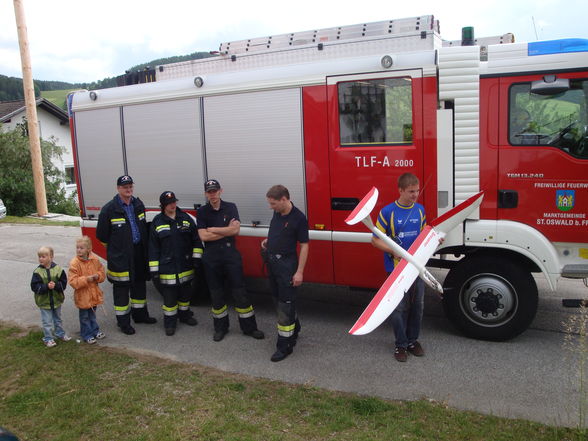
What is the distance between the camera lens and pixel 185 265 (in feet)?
19.3

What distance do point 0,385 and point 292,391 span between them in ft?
8.77

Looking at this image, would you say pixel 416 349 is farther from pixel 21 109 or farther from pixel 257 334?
pixel 21 109

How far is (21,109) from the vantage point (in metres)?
30.9

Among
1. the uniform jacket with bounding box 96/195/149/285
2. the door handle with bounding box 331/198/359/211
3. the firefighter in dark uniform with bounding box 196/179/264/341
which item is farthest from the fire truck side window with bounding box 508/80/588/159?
the uniform jacket with bounding box 96/195/149/285

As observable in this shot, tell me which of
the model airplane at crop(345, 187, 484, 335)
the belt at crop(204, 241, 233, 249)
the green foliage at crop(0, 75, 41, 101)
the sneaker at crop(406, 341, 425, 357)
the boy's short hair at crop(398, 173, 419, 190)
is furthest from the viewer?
the green foliage at crop(0, 75, 41, 101)

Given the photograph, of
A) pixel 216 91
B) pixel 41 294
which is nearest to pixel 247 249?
pixel 216 91

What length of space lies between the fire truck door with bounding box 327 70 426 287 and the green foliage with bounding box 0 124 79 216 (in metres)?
16.4

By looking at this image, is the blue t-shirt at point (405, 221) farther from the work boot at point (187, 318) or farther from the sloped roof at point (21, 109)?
the sloped roof at point (21, 109)

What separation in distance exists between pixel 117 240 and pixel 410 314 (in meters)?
3.28

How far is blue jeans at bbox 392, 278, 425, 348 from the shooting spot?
488 centimetres

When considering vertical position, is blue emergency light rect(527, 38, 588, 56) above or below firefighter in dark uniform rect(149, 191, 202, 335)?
above

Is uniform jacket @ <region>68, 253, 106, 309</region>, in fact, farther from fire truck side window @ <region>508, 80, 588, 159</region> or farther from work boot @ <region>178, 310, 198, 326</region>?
fire truck side window @ <region>508, 80, 588, 159</region>

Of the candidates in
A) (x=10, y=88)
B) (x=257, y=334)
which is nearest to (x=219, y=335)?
(x=257, y=334)

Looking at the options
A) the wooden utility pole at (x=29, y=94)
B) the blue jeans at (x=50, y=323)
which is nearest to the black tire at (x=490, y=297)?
the blue jeans at (x=50, y=323)
